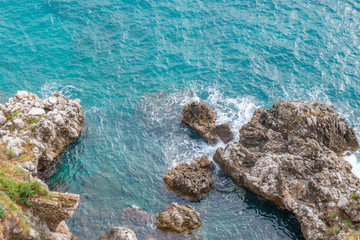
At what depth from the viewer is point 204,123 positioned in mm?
44688

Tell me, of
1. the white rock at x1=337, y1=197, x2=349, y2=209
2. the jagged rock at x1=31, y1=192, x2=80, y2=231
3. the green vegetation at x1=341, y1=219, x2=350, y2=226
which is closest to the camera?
the jagged rock at x1=31, y1=192, x2=80, y2=231

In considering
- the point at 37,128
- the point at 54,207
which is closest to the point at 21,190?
the point at 54,207

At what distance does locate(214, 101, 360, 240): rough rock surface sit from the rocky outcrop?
262 centimetres

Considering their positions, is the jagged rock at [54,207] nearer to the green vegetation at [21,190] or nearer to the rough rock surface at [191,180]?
the green vegetation at [21,190]

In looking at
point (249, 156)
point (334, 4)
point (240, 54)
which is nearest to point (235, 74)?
point (240, 54)

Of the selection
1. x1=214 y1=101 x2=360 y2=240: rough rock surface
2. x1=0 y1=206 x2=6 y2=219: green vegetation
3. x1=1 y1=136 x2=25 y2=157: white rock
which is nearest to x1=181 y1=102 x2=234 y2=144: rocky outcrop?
x1=214 y1=101 x2=360 y2=240: rough rock surface

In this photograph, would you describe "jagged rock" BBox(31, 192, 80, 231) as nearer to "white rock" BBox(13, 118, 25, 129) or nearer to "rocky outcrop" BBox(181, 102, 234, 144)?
"white rock" BBox(13, 118, 25, 129)

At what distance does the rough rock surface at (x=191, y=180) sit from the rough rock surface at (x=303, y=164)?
295 cm

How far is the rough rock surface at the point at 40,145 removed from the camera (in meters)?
27.5

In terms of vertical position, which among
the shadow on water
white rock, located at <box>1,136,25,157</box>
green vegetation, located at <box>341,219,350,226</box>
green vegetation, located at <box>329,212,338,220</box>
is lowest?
the shadow on water

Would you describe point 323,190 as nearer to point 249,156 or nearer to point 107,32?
point 249,156

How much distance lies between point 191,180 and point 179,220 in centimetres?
553

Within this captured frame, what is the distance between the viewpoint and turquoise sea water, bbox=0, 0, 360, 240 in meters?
36.9

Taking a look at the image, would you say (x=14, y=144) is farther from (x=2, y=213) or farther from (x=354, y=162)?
(x=354, y=162)
